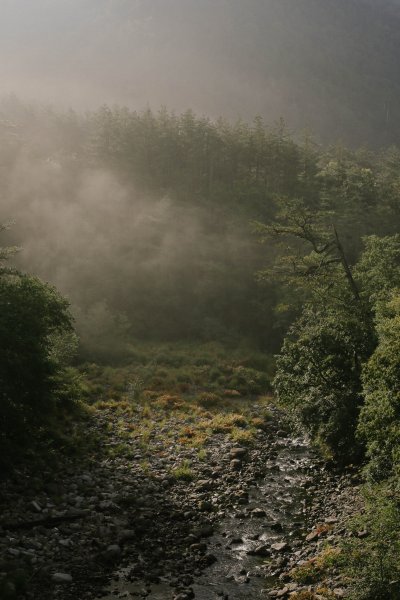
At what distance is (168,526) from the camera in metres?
17.7

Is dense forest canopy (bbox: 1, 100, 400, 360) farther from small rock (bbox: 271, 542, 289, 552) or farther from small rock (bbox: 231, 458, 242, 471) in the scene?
small rock (bbox: 271, 542, 289, 552)

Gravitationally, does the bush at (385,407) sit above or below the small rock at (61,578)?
above

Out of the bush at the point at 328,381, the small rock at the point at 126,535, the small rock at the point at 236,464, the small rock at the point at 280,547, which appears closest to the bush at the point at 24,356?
the small rock at the point at 126,535

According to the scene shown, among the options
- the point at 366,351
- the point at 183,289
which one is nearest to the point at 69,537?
the point at 366,351

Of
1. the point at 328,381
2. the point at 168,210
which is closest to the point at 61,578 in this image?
the point at 328,381

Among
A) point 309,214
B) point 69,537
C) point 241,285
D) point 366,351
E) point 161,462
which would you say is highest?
point 241,285

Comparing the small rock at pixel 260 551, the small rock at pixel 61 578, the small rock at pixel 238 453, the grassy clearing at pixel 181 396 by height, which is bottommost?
the small rock at pixel 61 578

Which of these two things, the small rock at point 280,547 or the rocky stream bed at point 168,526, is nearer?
the rocky stream bed at point 168,526

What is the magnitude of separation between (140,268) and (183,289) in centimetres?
619

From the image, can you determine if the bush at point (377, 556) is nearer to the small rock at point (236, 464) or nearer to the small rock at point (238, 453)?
the small rock at point (236, 464)

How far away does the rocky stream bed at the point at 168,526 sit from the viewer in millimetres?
14172

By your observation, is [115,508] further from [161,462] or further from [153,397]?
[153,397]

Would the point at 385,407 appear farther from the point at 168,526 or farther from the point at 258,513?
Answer: the point at 168,526

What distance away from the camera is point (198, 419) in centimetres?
3194
